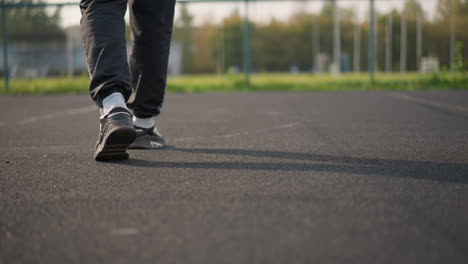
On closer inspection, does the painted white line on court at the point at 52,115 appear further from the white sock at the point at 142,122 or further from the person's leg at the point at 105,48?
the person's leg at the point at 105,48

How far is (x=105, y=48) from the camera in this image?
7.00 feet

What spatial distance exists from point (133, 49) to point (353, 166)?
3.94 ft

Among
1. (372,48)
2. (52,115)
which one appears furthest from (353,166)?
(372,48)

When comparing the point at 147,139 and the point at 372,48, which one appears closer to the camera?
the point at 147,139

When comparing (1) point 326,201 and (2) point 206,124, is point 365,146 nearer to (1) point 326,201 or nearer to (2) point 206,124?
(1) point 326,201

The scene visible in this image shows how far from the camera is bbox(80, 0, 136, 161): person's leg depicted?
2094mm

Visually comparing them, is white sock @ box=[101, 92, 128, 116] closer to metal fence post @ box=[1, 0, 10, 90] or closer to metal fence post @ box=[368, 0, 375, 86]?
metal fence post @ box=[368, 0, 375, 86]

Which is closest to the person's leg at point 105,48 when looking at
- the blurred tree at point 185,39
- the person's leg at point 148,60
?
the person's leg at point 148,60

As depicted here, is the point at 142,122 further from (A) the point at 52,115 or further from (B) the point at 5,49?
(B) the point at 5,49

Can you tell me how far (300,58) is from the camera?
63.0ft

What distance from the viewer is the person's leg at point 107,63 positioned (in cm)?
209

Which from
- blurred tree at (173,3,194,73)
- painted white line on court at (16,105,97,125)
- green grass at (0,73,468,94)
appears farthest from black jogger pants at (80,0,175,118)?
blurred tree at (173,3,194,73)

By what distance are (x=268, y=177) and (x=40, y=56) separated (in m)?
21.8

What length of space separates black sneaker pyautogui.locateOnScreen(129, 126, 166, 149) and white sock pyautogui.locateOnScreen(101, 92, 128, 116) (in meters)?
0.41
